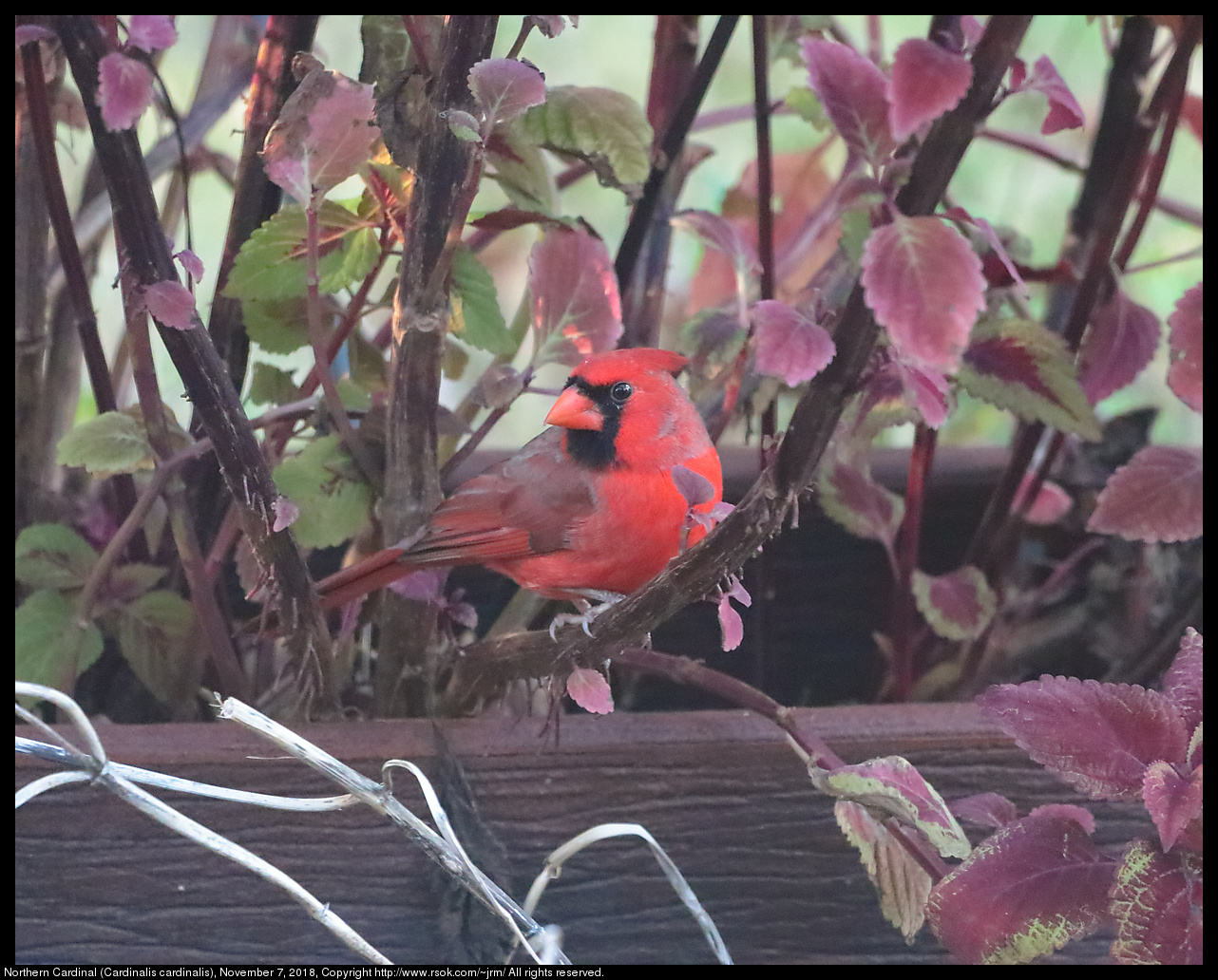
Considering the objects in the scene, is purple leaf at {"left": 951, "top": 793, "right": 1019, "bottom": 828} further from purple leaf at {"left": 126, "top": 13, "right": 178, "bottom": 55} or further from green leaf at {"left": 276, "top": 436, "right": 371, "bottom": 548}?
purple leaf at {"left": 126, "top": 13, "right": 178, "bottom": 55}

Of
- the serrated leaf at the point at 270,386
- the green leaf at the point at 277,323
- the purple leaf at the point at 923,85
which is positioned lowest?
the serrated leaf at the point at 270,386

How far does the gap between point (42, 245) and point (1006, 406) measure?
68 centimetres

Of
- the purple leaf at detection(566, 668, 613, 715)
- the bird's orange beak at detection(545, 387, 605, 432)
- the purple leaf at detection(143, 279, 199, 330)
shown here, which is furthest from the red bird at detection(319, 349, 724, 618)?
the purple leaf at detection(143, 279, 199, 330)

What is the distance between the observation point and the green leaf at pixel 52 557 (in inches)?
28.7

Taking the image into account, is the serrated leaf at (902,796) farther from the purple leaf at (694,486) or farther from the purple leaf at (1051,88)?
the purple leaf at (1051,88)

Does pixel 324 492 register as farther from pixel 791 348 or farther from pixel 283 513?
pixel 791 348

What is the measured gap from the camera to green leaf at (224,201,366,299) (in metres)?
0.62

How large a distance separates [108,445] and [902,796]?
49cm

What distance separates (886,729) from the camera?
2.24ft

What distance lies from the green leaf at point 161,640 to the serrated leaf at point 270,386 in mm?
155

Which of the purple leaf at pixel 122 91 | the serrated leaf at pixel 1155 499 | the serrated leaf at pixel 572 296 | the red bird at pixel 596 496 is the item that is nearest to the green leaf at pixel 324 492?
the red bird at pixel 596 496

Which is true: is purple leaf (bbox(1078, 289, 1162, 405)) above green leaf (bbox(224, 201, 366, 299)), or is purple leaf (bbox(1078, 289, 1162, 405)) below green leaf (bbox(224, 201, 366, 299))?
below

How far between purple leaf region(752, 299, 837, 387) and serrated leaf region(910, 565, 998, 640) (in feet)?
1.40

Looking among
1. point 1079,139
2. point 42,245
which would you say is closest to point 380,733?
point 42,245
